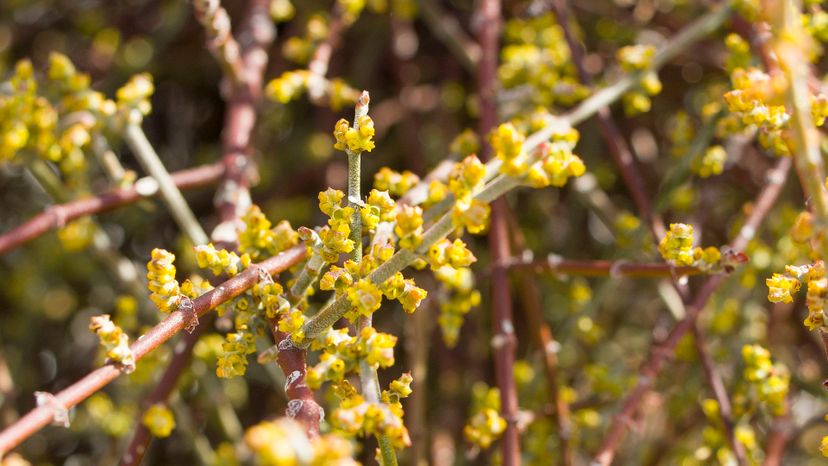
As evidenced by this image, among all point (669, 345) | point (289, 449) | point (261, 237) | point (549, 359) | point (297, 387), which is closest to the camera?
point (289, 449)

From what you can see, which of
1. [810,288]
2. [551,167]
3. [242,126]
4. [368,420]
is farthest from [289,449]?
[242,126]

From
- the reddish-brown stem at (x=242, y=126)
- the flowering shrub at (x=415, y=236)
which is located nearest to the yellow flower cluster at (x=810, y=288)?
the flowering shrub at (x=415, y=236)

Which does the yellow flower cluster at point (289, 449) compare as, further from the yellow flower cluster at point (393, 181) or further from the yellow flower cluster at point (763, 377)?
the yellow flower cluster at point (763, 377)

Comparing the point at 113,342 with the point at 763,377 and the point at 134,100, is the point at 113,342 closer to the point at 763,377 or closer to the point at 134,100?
the point at 134,100

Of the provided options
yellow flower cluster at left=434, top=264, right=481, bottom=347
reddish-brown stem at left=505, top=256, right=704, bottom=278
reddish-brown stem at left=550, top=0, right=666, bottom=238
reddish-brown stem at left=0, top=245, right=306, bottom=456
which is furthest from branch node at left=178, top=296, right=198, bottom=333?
reddish-brown stem at left=550, top=0, right=666, bottom=238

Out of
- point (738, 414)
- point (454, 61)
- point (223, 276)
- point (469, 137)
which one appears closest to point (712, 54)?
point (454, 61)

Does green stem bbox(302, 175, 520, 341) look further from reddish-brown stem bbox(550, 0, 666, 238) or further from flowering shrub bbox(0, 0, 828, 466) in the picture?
reddish-brown stem bbox(550, 0, 666, 238)
